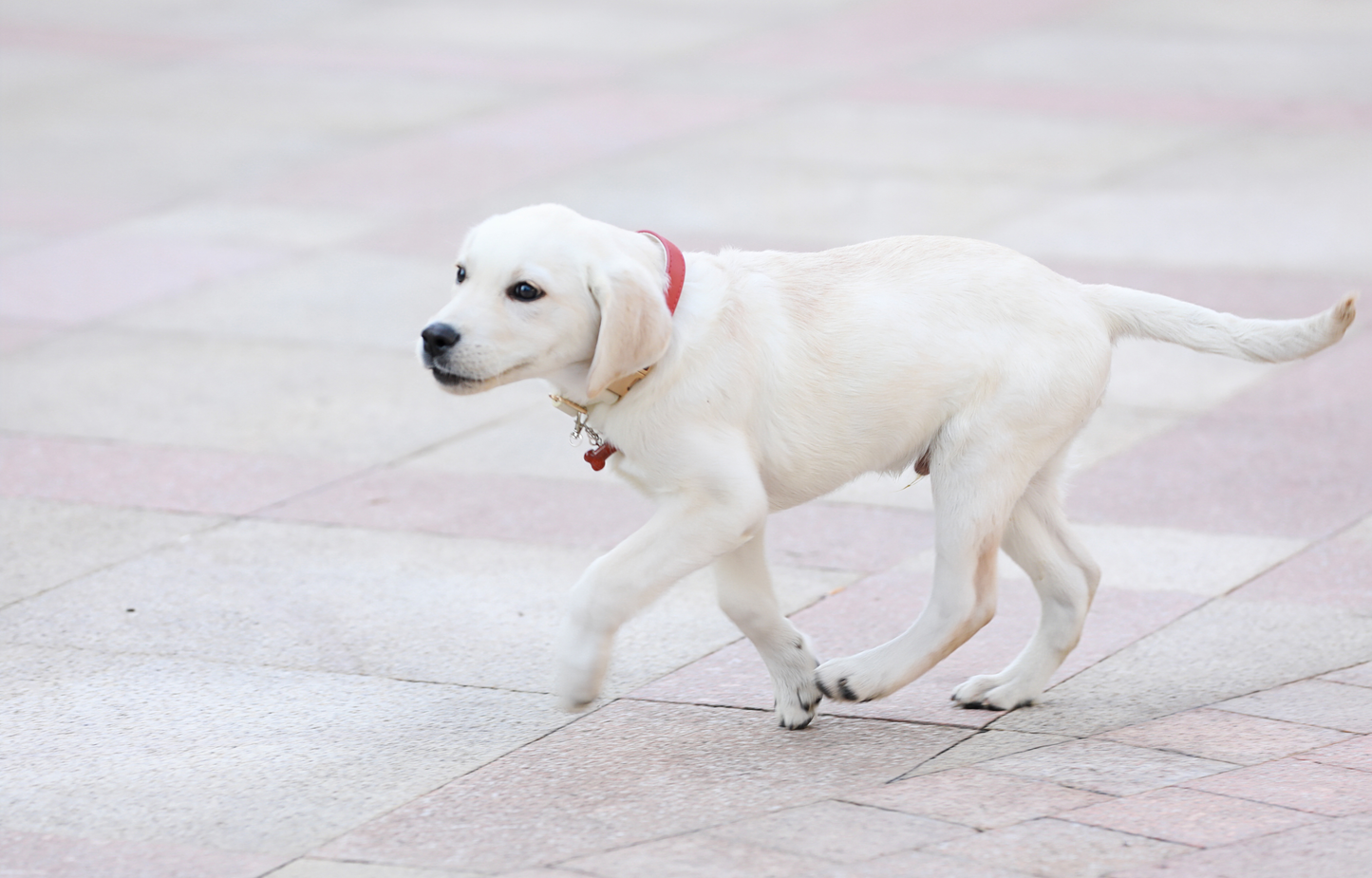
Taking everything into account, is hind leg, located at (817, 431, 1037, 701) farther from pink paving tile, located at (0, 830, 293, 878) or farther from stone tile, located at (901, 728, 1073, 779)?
pink paving tile, located at (0, 830, 293, 878)

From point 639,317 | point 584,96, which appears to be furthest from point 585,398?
point 584,96

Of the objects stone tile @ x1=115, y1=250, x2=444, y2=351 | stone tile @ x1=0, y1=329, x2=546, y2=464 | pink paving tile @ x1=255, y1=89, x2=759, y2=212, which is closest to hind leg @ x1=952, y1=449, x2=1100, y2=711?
stone tile @ x1=0, y1=329, x2=546, y2=464

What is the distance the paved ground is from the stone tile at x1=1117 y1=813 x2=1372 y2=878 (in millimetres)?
13

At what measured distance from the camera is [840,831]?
12.3ft

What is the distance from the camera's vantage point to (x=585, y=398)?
422 centimetres

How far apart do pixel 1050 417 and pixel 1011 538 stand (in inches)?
16.9

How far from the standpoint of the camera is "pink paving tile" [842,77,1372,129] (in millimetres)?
12602

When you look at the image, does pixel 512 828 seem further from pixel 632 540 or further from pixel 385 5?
pixel 385 5

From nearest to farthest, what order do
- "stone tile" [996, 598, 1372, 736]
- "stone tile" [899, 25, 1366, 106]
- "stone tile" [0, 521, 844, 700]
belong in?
"stone tile" [996, 598, 1372, 736]
"stone tile" [0, 521, 844, 700]
"stone tile" [899, 25, 1366, 106]

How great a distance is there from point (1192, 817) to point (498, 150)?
353 inches

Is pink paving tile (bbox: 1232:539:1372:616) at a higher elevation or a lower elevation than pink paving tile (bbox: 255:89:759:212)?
lower

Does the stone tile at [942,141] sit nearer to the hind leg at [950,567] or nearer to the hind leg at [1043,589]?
the hind leg at [1043,589]

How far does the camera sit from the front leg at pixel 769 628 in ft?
14.6

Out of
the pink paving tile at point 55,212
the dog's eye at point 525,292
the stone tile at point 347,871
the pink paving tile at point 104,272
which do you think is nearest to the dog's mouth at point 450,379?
the dog's eye at point 525,292
